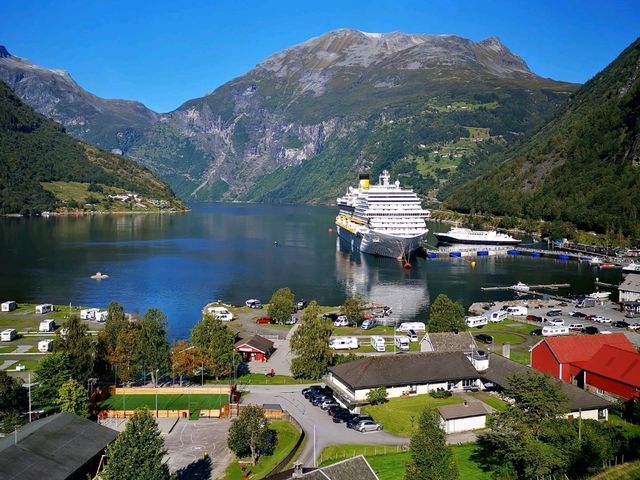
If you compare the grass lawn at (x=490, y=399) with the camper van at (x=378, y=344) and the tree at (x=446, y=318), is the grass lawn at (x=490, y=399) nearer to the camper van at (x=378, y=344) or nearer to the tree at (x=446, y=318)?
the camper van at (x=378, y=344)

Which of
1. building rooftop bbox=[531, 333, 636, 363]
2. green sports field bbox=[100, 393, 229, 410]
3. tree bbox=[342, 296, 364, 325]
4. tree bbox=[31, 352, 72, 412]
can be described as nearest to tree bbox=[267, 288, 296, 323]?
tree bbox=[342, 296, 364, 325]

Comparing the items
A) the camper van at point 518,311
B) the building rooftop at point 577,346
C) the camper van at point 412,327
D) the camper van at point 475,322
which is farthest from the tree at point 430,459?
the camper van at point 518,311

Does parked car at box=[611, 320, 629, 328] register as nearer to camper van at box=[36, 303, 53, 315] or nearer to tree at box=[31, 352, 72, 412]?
tree at box=[31, 352, 72, 412]

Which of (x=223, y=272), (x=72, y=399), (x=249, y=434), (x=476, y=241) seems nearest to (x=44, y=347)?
(x=72, y=399)

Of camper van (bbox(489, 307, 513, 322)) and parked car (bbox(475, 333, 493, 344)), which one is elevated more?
parked car (bbox(475, 333, 493, 344))

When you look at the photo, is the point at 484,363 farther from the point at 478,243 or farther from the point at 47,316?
the point at 478,243
